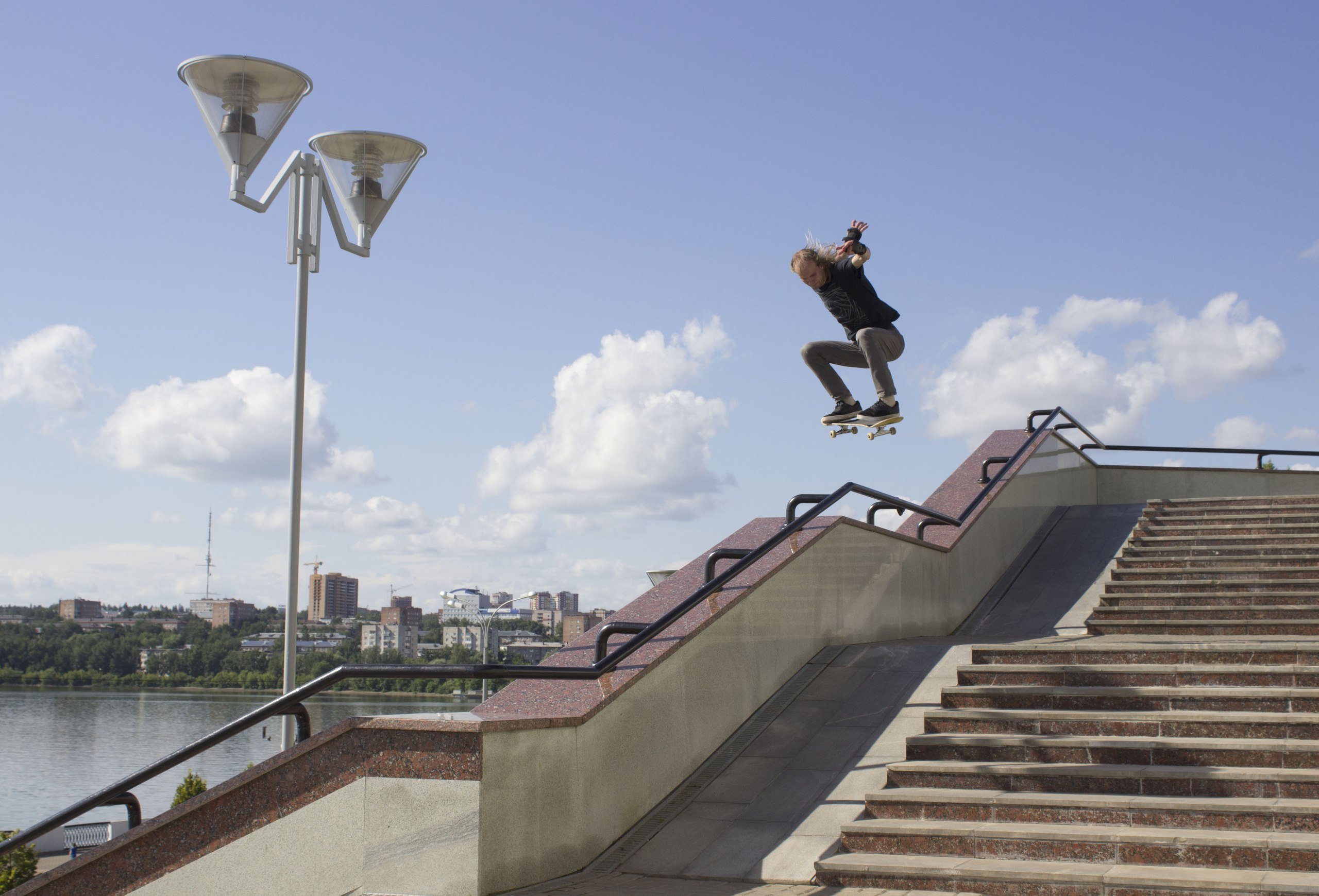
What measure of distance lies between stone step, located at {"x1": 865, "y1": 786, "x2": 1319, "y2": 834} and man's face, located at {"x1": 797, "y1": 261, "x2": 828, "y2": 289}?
10.7 feet

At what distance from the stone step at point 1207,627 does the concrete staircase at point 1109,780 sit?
4.70 ft

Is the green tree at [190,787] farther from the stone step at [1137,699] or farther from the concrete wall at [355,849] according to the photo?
the stone step at [1137,699]

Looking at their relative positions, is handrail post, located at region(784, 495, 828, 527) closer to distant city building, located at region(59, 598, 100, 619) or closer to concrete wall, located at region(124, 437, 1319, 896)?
concrete wall, located at region(124, 437, 1319, 896)

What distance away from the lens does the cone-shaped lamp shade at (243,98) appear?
6.44 meters

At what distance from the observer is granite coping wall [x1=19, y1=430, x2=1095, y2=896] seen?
4777 mm

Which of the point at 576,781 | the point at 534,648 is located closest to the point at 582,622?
the point at 534,648

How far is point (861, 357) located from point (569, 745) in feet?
12.1

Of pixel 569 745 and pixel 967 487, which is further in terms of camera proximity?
pixel 967 487

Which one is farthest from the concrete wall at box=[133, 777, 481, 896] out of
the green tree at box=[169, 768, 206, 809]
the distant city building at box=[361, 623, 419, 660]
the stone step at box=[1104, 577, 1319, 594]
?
the distant city building at box=[361, 623, 419, 660]

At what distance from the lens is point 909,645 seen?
7.93 metres

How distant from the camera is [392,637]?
3206cm

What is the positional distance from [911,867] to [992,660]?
8.00 ft

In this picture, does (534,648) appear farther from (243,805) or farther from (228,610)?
(228,610)

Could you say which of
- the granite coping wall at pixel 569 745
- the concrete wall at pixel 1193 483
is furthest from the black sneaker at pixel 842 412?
the concrete wall at pixel 1193 483
